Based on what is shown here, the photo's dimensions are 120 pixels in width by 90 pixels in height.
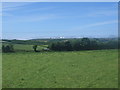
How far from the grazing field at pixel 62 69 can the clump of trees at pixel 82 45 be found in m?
0.25

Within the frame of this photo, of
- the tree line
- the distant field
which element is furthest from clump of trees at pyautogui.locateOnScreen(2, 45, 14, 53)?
the tree line

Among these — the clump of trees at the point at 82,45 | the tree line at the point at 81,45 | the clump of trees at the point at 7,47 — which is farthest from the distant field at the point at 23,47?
the clump of trees at the point at 82,45

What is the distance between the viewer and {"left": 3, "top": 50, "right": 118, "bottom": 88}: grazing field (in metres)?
8.52

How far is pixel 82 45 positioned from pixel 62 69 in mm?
2399

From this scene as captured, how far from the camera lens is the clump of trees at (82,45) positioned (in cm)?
1103

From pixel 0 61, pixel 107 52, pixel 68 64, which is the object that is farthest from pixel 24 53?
pixel 107 52

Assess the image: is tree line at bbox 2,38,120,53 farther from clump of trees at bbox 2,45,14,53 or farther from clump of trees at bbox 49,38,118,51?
clump of trees at bbox 2,45,14,53

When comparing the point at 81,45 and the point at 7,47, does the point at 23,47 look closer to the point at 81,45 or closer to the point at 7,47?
the point at 7,47

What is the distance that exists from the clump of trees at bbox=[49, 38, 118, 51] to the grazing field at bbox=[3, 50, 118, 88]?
247 millimetres

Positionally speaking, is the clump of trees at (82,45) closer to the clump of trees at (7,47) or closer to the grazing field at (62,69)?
the grazing field at (62,69)

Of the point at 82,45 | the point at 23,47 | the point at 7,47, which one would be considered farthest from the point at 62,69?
the point at 7,47

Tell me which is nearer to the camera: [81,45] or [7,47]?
[81,45]

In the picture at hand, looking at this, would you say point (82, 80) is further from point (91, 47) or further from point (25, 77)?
point (91, 47)

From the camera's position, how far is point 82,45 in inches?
469
